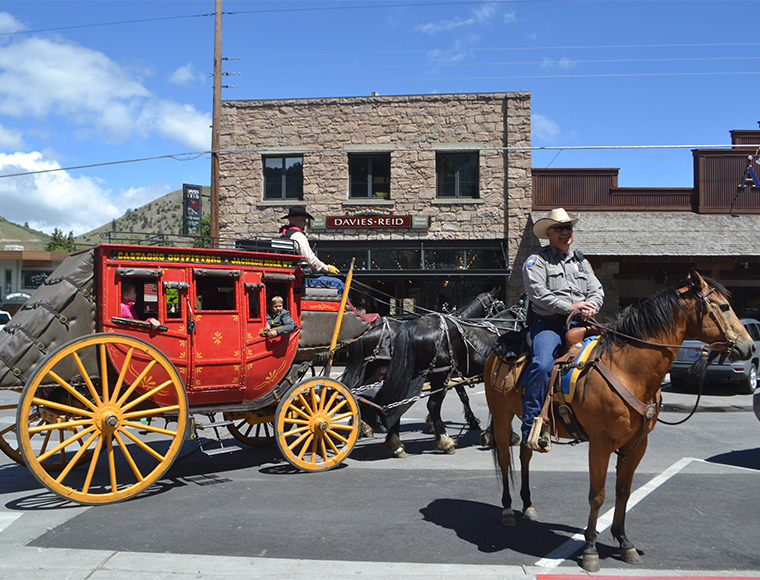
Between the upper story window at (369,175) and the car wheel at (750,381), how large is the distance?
11375mm

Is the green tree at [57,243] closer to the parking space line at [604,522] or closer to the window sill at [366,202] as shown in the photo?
the window sill at [366,202]

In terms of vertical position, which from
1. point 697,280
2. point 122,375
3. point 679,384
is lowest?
point 679,384

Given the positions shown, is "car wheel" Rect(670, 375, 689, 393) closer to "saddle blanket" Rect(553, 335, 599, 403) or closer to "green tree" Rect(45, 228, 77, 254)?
"saddle blanket" Rect(553, 335, 599, 403)

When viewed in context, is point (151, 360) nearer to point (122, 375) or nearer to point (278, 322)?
point (122, 375)

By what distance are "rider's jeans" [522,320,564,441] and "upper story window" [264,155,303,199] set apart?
51.4 ft

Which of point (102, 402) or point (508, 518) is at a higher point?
point (102, 402)

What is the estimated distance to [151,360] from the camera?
5.76 m

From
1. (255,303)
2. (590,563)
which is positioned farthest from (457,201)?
(590,563)

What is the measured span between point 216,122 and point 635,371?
14258mm

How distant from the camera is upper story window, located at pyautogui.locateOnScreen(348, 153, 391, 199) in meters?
19.1

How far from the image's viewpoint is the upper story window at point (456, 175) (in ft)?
62.1

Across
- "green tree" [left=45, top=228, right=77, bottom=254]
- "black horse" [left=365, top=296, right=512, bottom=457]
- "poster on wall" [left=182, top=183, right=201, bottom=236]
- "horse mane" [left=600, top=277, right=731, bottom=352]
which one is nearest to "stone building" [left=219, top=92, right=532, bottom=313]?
"poster on wall" [left=182, top=183, right=201, bottom=236]

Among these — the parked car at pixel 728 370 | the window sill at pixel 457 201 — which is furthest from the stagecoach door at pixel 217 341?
the window sill at pixel 457 201

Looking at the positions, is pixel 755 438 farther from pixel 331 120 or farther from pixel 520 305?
pixel 331 120
